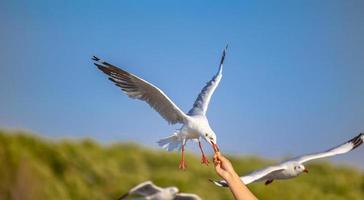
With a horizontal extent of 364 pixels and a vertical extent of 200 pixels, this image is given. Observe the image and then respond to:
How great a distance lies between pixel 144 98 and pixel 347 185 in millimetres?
2949

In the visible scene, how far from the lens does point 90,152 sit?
5.02m

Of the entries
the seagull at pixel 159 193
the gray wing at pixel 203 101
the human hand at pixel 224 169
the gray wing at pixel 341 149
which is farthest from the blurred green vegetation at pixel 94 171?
the human hand at pixel 224 169

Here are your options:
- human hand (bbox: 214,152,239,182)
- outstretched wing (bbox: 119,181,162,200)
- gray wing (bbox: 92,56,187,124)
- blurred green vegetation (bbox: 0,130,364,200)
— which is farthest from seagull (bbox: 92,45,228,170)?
blurred green vegetation (bbox: 0,130,364,200)

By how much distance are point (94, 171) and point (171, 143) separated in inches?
125

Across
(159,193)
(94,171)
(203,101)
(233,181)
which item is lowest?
(233,181)

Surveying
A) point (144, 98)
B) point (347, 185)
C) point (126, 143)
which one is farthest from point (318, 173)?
point (144, 98)

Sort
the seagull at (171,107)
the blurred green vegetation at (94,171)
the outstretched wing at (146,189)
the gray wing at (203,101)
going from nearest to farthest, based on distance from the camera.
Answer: the seagull at (171,107)
the gray wing at (203,101)
the outstretched wing at (146,189)
the blurred green vegetation at (94,171)

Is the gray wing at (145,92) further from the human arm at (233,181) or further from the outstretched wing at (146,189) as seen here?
the outstretched wing at (146,189)

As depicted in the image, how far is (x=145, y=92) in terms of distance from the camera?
201 centimetres

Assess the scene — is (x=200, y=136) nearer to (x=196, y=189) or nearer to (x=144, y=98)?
(x=144, y=98)

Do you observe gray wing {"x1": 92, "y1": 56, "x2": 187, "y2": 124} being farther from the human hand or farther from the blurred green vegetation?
the blurred green vegetation

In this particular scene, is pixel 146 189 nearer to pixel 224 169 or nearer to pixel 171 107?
pixel 171 107

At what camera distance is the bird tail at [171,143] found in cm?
194

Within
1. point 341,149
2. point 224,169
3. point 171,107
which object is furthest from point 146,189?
point 224,169
